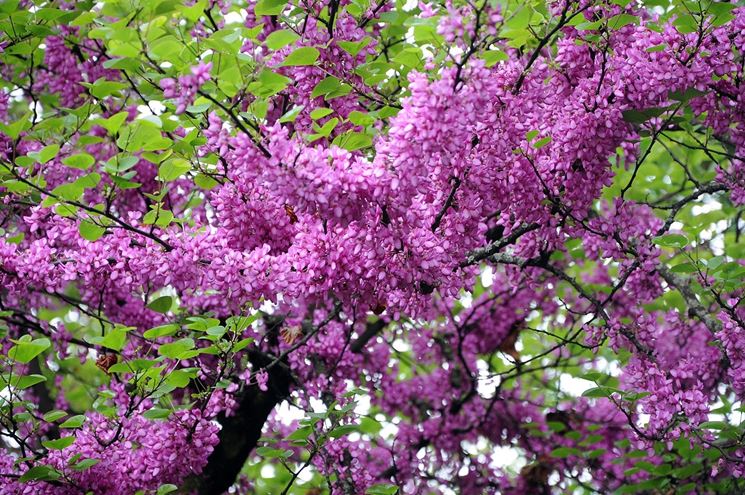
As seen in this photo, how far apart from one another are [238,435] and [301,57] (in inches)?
127

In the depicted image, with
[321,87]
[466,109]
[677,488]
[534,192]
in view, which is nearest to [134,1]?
[321,87]

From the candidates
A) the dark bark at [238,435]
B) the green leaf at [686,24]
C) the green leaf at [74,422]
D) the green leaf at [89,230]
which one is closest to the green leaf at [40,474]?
the green leaf at [74,422]

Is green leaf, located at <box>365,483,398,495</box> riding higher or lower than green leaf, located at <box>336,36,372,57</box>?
lower

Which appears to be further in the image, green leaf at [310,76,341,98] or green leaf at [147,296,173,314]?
green leaf at [147,296,173,314]

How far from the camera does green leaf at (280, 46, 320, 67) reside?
3477 mm

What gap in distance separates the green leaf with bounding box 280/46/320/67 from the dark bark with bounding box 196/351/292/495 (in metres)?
2.71

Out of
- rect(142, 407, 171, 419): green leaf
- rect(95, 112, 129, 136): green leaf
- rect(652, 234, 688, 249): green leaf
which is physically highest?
rect(652, 234, 688, 249): green leaf

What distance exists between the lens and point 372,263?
3471 millimetres

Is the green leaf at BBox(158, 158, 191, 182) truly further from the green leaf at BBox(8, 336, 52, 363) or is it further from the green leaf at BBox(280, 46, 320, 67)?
the green leaf at BBox(8, 336, 52, 363)

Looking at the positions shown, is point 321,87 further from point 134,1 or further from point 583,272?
point 583,272

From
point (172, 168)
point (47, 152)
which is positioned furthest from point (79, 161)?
point (172, 168)

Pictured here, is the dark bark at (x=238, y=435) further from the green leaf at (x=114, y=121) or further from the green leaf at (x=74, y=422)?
the green leaf at (x=114, y=121)

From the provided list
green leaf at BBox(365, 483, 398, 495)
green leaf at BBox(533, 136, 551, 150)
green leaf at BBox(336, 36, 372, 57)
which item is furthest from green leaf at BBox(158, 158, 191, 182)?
green leaf at BBox(365, 483, 398, 495)

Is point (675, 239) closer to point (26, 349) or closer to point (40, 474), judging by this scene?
point (26, 349)
